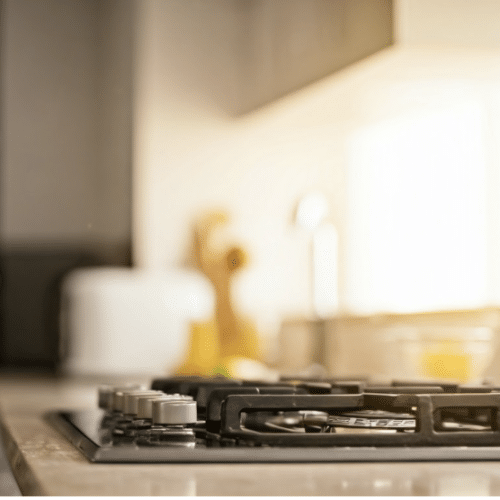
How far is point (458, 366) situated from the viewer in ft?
4.31

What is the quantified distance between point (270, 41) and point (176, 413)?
1.43 meters

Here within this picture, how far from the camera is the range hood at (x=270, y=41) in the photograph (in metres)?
1.21

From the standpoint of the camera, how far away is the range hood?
121cm

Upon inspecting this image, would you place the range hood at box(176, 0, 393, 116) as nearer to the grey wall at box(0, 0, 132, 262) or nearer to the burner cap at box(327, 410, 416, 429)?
the burner cap at box(327, 410, 416, 429)

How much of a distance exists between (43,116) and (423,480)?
3097mm

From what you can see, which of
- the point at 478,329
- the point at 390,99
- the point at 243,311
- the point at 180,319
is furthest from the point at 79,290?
the point at 478,329

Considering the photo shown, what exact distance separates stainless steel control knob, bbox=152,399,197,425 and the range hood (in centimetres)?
68

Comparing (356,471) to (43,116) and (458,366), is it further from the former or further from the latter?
(43,116)

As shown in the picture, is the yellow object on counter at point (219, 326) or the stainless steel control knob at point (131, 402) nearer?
the stainless steel control knob at point (131, 402)

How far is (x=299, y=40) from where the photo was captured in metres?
1.53

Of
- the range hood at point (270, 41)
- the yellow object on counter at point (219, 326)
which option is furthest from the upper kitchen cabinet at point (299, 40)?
the yellow object on counter at point (219, 326)

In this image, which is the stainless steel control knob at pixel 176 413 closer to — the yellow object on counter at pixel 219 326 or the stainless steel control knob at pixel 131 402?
the stainless steel control knob at pixel 131 402

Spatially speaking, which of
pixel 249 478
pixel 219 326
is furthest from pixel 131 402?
pixel 219 326

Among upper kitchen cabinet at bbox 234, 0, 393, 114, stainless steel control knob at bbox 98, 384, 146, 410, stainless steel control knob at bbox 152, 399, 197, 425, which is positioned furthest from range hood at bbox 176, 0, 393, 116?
stainless steel control knob at bbox 152, 399, 197, 425
